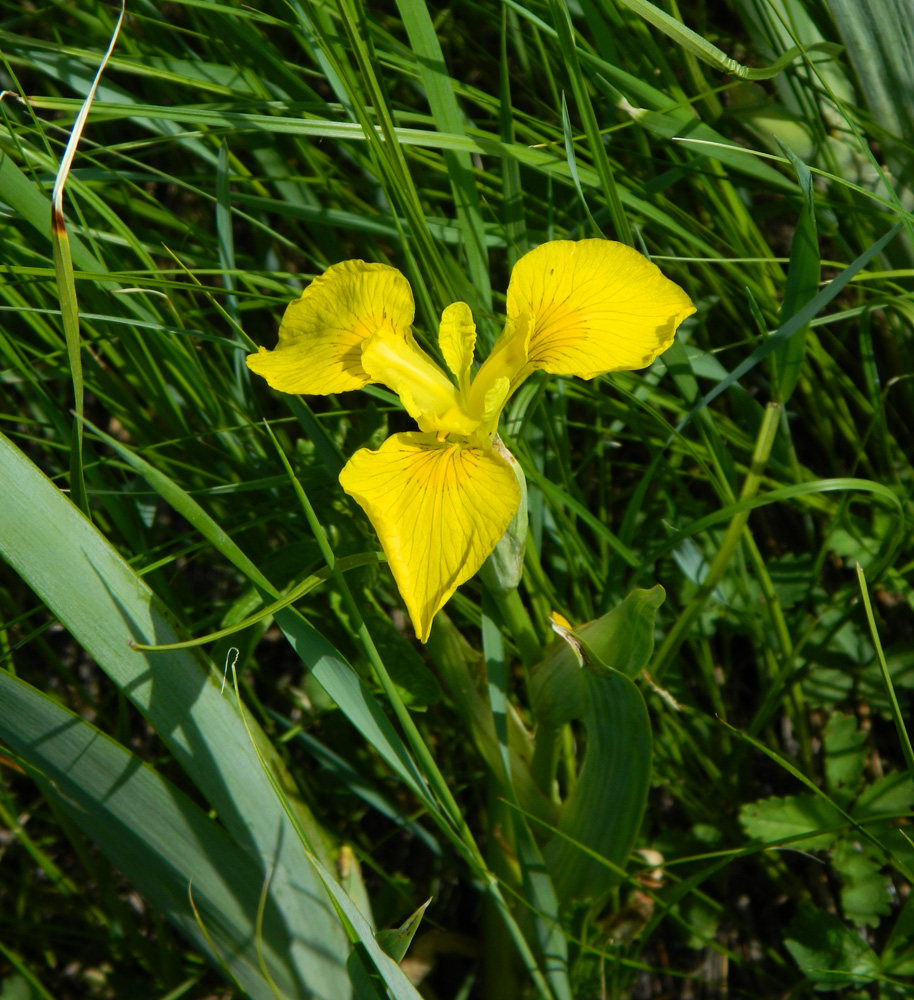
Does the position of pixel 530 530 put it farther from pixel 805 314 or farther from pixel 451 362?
pixel 805 314

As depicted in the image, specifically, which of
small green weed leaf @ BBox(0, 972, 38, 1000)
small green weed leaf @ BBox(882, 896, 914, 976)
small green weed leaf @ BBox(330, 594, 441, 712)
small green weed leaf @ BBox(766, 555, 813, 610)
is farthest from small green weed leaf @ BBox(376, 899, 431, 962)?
small green weed leaf @ BBox(0, 972, 38, 1000)

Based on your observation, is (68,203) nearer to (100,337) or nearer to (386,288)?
(100,337)

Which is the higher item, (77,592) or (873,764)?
(77,592)

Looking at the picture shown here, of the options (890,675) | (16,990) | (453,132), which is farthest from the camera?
(16,990)

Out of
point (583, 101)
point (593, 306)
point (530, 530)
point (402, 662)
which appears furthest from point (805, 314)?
point (402, 662)

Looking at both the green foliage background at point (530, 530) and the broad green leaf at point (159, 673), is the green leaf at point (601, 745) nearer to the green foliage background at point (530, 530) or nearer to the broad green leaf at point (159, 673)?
the green foliage background at point (530, 530)

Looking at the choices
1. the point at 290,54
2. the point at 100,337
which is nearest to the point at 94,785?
the point at 100,337
